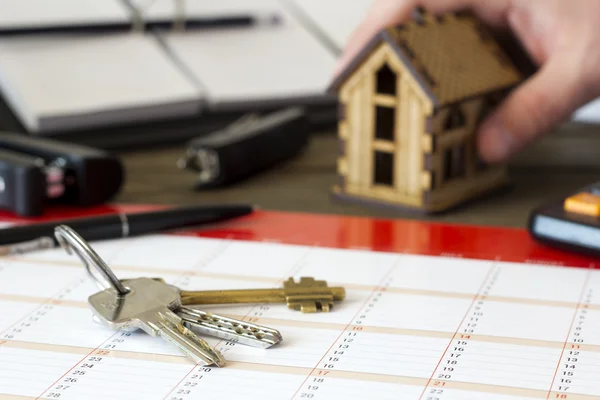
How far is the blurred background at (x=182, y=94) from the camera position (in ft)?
3.00

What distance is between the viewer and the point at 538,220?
70 cm

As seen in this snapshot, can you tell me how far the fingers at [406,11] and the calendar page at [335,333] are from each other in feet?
0.97

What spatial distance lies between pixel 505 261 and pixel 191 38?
68cm

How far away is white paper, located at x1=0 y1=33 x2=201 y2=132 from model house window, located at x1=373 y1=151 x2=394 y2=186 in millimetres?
323

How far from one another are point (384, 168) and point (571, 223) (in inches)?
8.8

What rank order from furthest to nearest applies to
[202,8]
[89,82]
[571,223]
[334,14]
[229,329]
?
[334,14] → [202,8] → [89,82] → [571,223] → [229,329]

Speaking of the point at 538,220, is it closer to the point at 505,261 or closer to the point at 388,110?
the point at 505,261

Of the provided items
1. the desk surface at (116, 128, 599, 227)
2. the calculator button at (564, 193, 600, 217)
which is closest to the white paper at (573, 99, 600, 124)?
the desk surface at (116, 128, 599, 227)

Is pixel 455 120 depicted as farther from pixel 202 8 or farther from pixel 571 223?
pixel 202 8

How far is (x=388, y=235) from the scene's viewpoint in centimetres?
75

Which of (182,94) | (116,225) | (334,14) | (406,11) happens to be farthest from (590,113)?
(116,225)

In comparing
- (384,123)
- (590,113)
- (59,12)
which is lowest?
(590,113)

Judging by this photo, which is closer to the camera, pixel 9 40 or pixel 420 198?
pixel 420 198

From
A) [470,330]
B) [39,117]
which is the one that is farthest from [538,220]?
[39,117]
